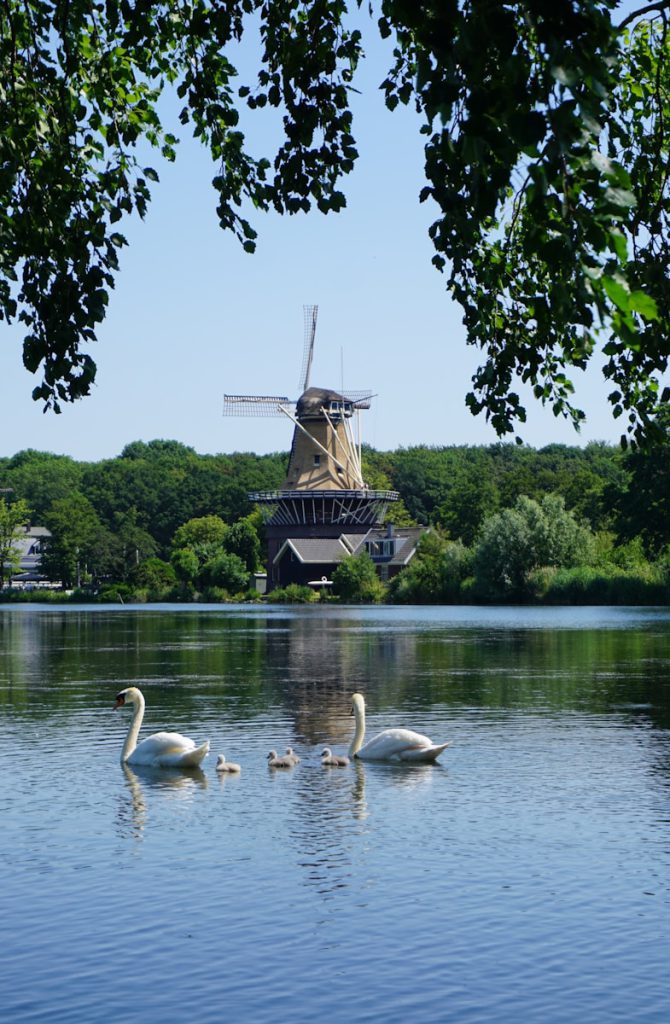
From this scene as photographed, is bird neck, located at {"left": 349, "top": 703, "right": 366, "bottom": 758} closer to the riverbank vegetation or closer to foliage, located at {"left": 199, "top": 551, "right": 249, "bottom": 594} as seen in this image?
the riverbank vegetation

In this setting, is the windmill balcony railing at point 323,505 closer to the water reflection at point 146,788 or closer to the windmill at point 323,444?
the windmill at point 323,444

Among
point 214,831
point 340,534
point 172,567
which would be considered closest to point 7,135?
point 214,831

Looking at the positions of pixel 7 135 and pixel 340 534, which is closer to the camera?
pixel 7 135

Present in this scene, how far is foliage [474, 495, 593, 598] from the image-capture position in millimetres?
83625

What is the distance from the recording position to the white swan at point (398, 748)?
1861 cm

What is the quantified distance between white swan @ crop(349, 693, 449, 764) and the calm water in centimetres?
46

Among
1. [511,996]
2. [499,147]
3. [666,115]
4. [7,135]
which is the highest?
[666,115]

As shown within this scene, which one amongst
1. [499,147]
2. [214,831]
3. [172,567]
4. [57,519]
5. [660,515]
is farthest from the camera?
A: [57,519]

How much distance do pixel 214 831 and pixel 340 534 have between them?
99.0 m

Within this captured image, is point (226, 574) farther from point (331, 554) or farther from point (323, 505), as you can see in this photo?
point (323, 505)

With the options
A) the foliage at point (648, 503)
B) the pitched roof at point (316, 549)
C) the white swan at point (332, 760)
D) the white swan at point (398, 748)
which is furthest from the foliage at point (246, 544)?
the white swan at point (332, 760)

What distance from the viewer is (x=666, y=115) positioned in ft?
30.5

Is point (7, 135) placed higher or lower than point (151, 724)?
higher

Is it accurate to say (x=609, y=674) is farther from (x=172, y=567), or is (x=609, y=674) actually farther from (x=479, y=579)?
(x=172, y=567)
